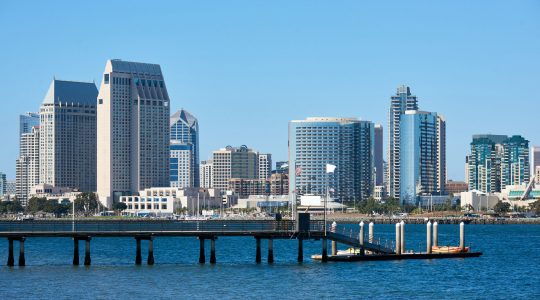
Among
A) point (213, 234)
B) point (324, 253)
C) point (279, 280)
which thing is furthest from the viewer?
point (324, 253)

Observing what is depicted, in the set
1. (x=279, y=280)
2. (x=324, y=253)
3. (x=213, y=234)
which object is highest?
(x=213, y=234)

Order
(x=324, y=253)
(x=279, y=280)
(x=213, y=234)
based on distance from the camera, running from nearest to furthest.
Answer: (x=279, y=280)
(x=213, y=234)
(x=324, y=253)

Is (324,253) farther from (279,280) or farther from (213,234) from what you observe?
(279,280)

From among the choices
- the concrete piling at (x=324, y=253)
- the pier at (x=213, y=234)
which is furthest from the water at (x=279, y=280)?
the pier at (x=213, y=234)

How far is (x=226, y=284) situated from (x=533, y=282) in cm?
2334

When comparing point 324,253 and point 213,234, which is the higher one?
point 213,234

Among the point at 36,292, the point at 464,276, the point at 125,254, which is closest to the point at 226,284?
the point at 36,292

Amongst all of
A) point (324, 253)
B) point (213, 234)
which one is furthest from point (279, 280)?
point (324, 253)

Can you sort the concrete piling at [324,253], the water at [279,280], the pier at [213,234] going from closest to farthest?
the water at [279,280] < the pier at [213,234] < the concrete piling at [324,253]

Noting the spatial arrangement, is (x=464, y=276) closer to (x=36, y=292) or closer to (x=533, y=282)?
(x=533, y=282)

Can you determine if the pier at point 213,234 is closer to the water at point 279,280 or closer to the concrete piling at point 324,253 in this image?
the concrete piling at point 324,253

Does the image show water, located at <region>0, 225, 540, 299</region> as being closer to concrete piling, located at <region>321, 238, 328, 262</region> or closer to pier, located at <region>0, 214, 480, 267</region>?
concrete piling, located at <region>321, 238, 328, 262</region>

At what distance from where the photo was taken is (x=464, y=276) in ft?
305

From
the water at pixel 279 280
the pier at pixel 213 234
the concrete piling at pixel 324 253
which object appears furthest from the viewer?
the concrete piling at pixel 324 253
